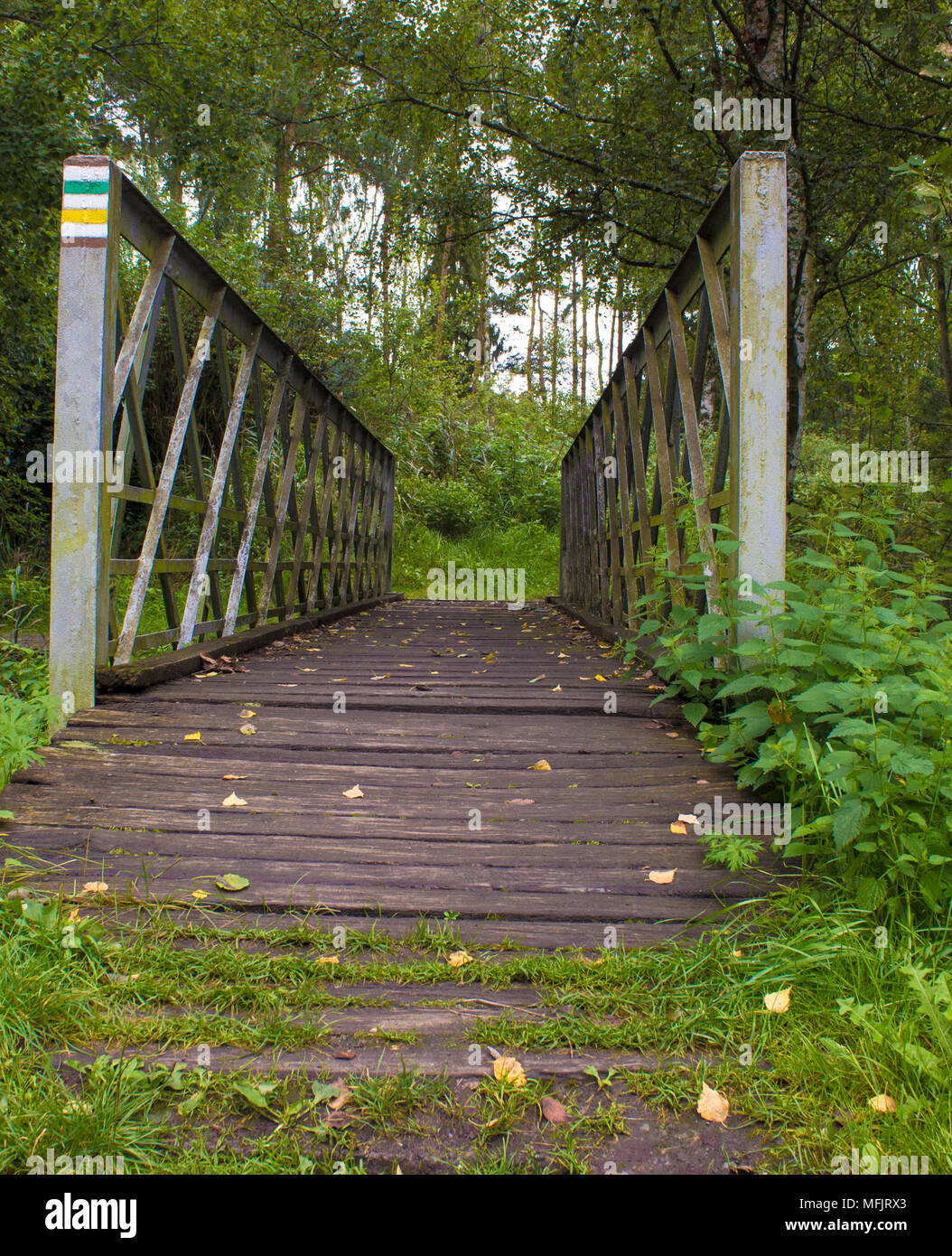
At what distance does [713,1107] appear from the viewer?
4.53 ft

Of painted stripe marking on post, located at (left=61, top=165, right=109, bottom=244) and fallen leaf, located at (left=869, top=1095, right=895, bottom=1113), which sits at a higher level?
painted stripe marking on post, located at (left=61, top=165, right=109, bottom=244)

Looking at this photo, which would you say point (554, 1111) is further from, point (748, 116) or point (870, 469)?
point (748, 116)

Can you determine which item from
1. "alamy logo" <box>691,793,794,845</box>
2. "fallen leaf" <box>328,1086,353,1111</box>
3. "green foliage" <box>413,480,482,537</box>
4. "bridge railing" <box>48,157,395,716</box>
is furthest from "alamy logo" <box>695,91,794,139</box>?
"green foliage" <box>413,480,482,537</box>

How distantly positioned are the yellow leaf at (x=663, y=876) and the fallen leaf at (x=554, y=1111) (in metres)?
0.79

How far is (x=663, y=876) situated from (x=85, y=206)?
313 centimetres

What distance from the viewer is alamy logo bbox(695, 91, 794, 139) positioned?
18.2 feet

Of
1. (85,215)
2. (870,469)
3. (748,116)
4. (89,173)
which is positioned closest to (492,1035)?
(85,215)

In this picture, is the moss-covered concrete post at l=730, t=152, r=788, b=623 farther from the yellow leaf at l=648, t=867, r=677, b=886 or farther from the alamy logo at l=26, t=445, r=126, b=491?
the alamy logo at l=26, t=445, r=126, b=491

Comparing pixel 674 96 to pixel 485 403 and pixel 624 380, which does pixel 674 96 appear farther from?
pixel 485 403

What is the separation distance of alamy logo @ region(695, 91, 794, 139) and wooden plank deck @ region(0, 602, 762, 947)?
13.7 feet

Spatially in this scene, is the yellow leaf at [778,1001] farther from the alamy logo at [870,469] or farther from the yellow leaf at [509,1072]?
the alamy logo at [870,469]

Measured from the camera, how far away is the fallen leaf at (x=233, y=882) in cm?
203
